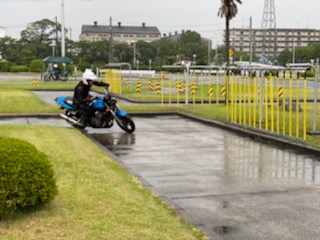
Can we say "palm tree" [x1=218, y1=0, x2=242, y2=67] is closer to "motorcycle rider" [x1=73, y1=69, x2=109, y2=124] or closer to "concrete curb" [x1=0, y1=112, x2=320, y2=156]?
"concrete curb" [x1=0, y1=112, x2=320, y2=156]

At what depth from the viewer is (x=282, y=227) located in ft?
17.8

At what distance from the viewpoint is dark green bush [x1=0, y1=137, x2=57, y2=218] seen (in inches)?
198

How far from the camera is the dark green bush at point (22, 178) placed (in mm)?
5023

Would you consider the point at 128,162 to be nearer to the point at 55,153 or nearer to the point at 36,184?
the point at 55,153

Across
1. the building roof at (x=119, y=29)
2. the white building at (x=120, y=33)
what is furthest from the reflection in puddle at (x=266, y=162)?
the building roof at (x=119, y=29)

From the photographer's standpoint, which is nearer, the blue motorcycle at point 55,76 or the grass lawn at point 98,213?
the grass lawn at point 98,213

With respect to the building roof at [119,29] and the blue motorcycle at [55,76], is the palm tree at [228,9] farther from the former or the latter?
the building roof at [119,29]

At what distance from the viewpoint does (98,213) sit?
217 inches

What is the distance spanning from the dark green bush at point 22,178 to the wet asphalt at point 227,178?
1.64m

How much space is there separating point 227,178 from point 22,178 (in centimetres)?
387

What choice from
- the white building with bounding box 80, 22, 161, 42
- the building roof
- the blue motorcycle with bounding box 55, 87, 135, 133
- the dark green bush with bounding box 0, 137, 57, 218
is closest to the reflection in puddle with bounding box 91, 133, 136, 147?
the blue motorcycle with bounding box 55, 87, 135, 133

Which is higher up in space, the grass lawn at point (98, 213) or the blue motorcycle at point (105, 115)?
the blue motorcycle at point (105, 115)

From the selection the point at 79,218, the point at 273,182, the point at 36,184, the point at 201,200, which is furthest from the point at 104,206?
the point at 273,182

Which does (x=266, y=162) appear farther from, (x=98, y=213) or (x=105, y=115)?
(x=105, y=115)
